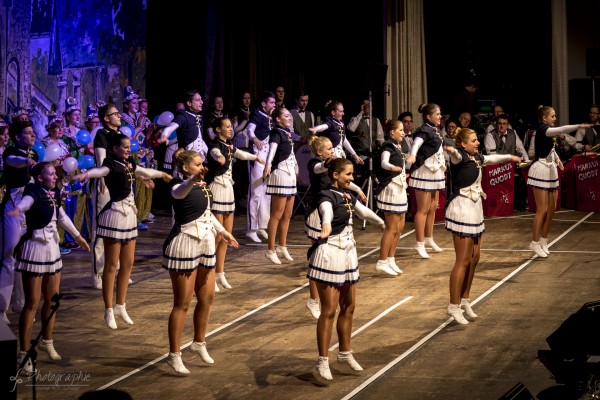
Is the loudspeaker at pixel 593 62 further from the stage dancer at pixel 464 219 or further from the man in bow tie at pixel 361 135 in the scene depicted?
the stage dancer at pixel 464 219

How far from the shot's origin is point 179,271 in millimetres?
6750

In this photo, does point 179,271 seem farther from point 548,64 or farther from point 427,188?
point 548,64

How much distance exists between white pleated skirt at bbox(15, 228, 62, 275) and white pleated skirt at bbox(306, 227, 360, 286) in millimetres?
1831

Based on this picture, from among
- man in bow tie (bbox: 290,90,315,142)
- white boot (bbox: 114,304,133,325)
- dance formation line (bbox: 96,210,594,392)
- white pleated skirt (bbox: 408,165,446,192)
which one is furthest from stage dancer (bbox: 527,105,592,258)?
white boot (bbox: 114,304,133,325)

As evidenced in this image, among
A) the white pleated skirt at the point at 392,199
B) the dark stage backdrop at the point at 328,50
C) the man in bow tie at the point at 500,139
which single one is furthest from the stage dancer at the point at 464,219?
the dark stage backdrop at the point at 328,50

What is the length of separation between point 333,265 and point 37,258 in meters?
2.07

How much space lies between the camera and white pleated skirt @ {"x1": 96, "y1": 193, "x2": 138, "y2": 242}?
26.0 feet

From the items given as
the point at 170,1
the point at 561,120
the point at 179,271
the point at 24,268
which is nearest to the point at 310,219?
the point at 179,271

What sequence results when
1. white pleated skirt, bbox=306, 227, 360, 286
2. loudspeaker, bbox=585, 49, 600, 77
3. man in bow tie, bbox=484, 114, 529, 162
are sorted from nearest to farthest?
white pleated skirt, bbox=306, 227, 360, 286 → man in bow tie, bbox=484, 114, 529, 162 → loudspeaker, bbox=585, 49, 600, 77

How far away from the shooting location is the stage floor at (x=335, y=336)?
21.3 ft

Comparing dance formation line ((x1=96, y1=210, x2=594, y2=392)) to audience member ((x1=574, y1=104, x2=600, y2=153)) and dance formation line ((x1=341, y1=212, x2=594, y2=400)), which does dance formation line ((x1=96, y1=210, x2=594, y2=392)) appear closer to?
dance formation line ((x1=341, y1=212, x2=594, y2=400))

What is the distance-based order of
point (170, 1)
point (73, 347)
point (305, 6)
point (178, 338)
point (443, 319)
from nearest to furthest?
point (178, 338), point (73, 347), point (443, 319), point (170, 1), point (305, 6)

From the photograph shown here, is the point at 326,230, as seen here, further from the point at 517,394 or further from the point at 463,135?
the point at 463,135

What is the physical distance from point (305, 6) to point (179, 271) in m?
10.1
